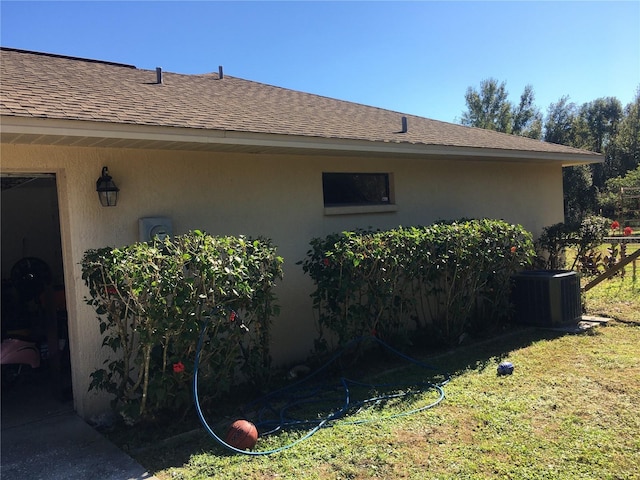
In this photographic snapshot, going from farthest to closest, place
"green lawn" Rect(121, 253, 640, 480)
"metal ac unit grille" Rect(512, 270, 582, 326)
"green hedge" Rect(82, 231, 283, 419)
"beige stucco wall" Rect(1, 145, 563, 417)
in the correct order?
"metal ac unit grille" Rect(512, 270, 582, 326)
"beige stucco wall" Rect(1, 145, 563, 417)
"green hedge" Rect(82, 231, 283, 419)
"green lawn" Rect(121, 253, 640, 480)

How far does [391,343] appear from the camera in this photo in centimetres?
668

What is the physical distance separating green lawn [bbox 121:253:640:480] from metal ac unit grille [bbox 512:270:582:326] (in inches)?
77.9

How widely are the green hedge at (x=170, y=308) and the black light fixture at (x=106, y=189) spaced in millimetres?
599

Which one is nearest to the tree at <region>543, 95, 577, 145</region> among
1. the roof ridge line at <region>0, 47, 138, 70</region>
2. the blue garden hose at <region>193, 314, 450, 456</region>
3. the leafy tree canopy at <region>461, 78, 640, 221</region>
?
the leafy tree canopy at <region>461, 78, 640, 221</region>

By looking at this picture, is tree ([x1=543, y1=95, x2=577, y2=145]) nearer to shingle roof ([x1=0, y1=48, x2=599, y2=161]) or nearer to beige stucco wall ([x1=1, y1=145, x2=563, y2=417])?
shingle roof ([x1=0, y1=48, x2=599, y2=161])

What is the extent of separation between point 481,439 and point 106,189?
4.08m

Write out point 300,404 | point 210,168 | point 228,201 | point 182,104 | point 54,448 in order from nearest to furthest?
point 54,448 < point 300,404 < point 210,168 < point 228,201 < point 182,104

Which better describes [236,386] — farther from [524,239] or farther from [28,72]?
[524,239]

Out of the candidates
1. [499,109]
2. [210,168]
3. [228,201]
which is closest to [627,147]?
[499,109]

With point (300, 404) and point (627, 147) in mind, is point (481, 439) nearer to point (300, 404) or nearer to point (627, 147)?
point (300, 404)

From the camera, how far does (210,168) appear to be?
5852mm

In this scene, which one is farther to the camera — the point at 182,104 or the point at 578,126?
the point at 578,126

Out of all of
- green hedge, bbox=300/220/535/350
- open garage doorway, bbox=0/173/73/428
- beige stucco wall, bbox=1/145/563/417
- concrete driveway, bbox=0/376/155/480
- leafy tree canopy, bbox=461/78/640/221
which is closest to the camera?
concrete driveway, bbox=0/376/155/480

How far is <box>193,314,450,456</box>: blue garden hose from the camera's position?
4.30 meters
